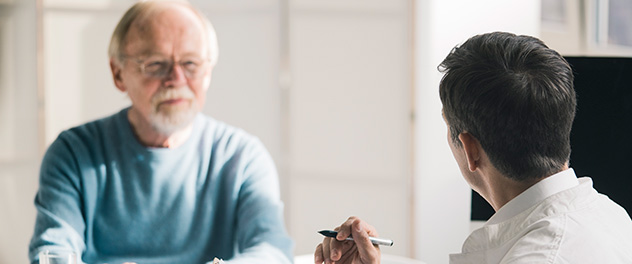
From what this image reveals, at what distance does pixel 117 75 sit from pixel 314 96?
75 cm

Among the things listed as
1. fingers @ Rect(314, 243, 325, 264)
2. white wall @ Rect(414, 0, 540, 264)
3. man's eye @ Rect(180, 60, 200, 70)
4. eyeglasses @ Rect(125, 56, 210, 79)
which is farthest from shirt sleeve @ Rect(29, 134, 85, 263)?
white wall @ Rect(414, 0, 540, 264)

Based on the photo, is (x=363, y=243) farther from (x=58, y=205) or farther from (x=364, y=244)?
(x=58, y=205)

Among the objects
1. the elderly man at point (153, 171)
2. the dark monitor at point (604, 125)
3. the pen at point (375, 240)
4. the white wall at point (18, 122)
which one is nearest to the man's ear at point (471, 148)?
the pen at point (375, 240)

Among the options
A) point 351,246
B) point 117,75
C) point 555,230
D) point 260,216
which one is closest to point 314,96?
point 260,216

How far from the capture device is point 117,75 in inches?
93.0

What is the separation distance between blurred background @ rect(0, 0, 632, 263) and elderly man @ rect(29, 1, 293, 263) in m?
0.05

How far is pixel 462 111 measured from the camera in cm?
123

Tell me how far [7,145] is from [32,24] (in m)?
0.41

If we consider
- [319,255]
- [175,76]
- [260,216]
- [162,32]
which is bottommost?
[260,216]

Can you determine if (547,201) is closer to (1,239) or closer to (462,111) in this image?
(462,111)

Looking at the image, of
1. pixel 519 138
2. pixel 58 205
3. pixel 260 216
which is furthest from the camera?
pixel 260 216

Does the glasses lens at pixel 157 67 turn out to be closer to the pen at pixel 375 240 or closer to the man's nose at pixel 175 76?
the man's nose at pixel 175 76

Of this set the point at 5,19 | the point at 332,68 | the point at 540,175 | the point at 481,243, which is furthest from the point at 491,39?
the point at 5,19

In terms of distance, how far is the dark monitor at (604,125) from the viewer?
2510 mm
